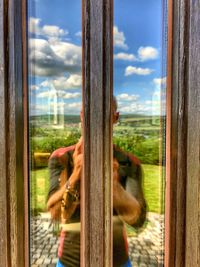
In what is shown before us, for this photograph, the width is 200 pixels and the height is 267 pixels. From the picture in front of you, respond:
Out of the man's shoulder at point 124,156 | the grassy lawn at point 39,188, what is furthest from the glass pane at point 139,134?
the grassy lawn at point 39,188

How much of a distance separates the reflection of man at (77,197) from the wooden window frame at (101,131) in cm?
6

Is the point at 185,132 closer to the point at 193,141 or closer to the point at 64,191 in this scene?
the point at 193,141

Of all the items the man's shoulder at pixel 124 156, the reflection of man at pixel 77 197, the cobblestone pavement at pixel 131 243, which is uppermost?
the man's shoulder at pixel 124 156

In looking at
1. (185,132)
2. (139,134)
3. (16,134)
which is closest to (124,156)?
(139,134)

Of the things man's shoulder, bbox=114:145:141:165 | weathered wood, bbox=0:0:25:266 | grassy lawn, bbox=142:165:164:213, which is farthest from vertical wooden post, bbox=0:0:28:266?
grassy lawn, bbox=142:165:164:213

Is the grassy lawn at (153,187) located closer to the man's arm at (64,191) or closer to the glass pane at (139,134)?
the glass pane at (139,134)

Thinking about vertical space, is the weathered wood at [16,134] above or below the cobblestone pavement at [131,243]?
above

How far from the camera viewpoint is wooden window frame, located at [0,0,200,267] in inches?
24.1

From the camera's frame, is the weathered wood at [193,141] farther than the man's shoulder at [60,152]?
No

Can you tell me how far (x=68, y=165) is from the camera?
729mm

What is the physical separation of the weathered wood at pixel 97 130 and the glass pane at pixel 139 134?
0.06 meters

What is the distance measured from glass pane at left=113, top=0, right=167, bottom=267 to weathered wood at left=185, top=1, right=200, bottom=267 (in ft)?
0.28

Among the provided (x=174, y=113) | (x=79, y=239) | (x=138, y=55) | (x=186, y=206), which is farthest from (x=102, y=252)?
(x=138, y=55)

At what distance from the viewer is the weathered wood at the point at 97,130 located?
62 cm
